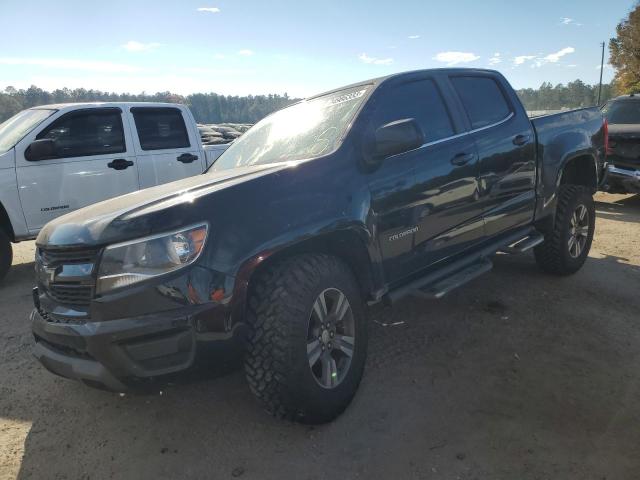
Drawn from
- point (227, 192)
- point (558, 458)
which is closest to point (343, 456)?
point (558, 458)

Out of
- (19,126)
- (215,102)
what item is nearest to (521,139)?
(19,126)

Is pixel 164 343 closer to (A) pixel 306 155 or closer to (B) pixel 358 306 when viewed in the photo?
(B) pixel 358 306

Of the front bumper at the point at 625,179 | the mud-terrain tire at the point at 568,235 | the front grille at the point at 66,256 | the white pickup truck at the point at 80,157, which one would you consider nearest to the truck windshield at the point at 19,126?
the white pickup truck at the point at 80,157

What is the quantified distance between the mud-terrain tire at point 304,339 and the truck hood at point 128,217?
52 centimetres

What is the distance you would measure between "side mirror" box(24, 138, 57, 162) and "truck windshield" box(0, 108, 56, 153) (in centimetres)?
23

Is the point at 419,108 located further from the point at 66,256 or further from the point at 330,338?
the point at 66,256

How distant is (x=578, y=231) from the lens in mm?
4875

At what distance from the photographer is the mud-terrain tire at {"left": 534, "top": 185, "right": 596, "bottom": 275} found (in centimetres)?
460

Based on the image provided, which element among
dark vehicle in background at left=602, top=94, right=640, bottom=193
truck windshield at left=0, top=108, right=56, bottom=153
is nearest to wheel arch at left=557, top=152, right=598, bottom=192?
dark vehicle in background at left=602, top=94, right=640, bottom=193

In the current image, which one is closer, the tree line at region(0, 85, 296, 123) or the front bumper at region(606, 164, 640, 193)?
the front bumper at region(606, 164, 640, 193)

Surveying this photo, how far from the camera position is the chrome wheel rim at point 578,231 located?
15.7 feet

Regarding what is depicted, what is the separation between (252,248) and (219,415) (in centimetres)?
113

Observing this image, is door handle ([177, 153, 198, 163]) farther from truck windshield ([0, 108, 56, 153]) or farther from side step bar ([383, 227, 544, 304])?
side step bar ([383, 227, 544, 304])

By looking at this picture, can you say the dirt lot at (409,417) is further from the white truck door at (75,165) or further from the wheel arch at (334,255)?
the white truck door at (75,165)
